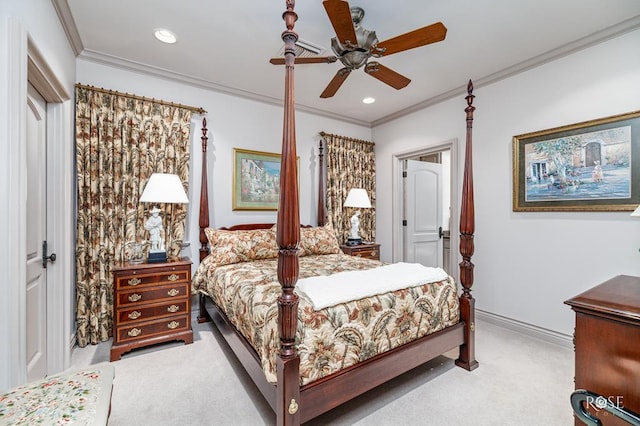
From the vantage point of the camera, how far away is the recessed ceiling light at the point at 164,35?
2432 mm

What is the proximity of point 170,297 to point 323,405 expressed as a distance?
1780mm

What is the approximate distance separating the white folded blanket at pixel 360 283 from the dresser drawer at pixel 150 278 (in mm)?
1343

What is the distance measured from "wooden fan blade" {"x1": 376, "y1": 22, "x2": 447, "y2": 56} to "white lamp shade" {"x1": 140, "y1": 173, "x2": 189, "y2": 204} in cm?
215

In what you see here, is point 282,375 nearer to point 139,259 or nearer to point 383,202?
point 139,259

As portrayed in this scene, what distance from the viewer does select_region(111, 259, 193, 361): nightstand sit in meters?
2.43

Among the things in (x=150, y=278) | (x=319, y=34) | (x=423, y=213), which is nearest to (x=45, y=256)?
(x=150, y=278)

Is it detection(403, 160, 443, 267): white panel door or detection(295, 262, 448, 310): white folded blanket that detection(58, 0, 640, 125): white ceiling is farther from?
detection(295, 262, 448, 310): white folded blanket

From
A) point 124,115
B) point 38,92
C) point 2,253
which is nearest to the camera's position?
point 2,253

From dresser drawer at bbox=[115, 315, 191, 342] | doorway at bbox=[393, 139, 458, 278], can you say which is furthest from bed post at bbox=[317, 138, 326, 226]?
dresser drawer at bbox=[115, 315, 191, 342]

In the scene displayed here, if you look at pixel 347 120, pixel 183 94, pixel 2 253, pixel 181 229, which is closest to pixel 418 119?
pixel 347 120

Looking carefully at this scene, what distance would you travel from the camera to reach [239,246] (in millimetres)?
2984

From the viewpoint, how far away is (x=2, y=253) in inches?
52.1

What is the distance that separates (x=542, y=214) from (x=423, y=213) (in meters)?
1.82

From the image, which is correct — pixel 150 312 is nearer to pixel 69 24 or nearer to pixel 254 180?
pixel 254 180
